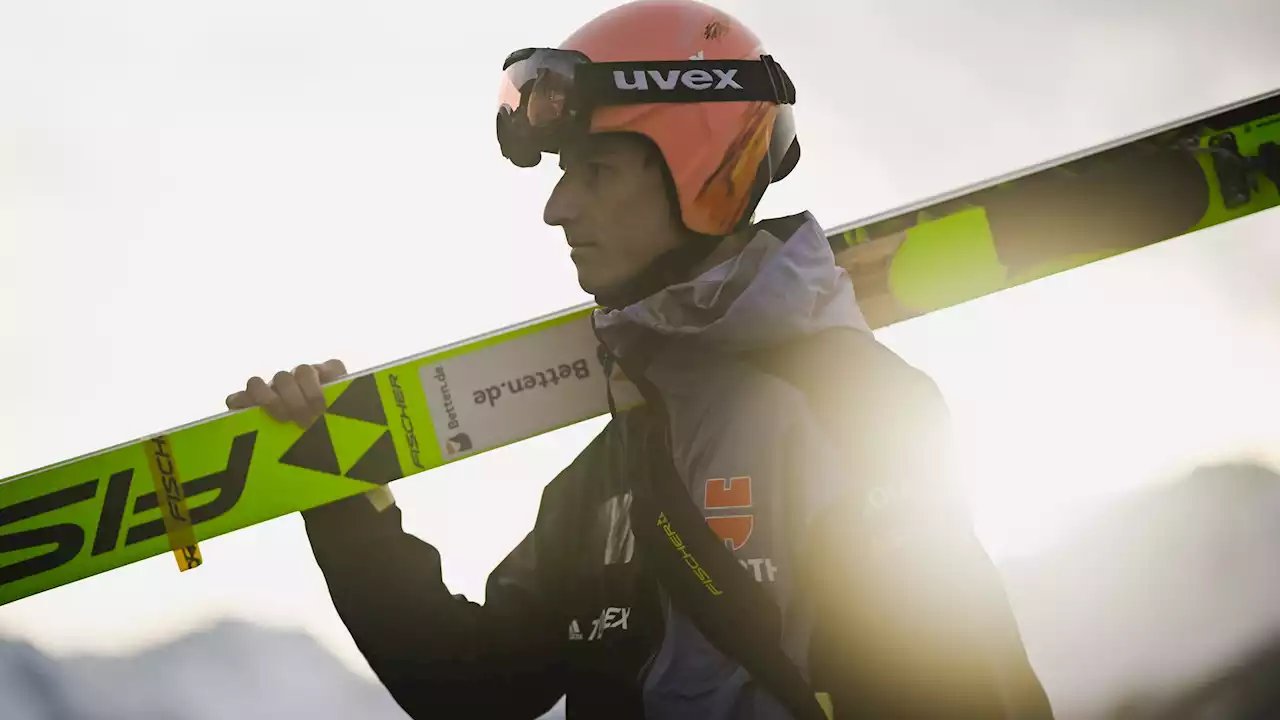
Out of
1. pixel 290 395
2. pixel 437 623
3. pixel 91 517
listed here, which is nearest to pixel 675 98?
pixel 290 395

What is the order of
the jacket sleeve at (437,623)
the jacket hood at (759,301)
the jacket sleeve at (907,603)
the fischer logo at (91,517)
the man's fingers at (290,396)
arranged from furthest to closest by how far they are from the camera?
1. the fischer logo at (91,517)
2. the man's fingers at (290,396)
3. the jacket sleeve at (437,623)
4. the jacket hood at (759,301)
5. the jacket sleeve at (907,603)

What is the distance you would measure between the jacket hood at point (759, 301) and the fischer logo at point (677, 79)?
43 centimetres

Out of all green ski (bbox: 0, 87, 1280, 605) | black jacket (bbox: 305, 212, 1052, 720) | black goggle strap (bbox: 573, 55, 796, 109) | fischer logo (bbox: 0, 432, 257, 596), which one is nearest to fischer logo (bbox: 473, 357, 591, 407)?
green ski (bbox: 0, 87, 1280, 605)

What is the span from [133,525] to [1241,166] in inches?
145

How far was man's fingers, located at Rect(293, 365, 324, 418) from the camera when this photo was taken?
9.48ft

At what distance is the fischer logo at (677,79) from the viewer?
2.50 meters

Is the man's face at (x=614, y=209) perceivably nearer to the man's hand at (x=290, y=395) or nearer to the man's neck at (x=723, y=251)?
the man's neck at (x=723, y=251)

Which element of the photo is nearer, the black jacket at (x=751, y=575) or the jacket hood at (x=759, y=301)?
the black jacket at (x=751, y=575)

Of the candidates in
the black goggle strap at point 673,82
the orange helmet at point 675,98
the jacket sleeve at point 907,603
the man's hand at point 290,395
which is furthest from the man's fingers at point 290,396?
the jacket sleeve at point 907,603

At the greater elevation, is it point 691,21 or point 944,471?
point 691,21

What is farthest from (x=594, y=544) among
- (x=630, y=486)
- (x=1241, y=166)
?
(x=1241, y=166)

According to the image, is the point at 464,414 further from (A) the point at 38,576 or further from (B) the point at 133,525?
(A) the point at 38,576

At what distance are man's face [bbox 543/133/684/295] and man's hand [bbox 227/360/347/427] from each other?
918mm

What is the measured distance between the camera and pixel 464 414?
306cm
